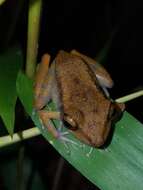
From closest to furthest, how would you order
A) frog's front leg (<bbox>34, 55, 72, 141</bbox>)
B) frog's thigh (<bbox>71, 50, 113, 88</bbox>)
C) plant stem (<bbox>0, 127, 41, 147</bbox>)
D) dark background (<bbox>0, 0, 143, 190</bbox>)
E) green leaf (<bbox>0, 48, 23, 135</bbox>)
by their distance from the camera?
green leaf (<bbox>0, 48, 23, 135</bbox>), plant stem (<bbox>0, 127, 41, 147</bbox>), frog's front leg (<bbox>34, 55, 72, 141</bbox>), frog's thigh (<bbox>71, 50, 113, 88</bbox>), dark background (<bbox>0, 0, 143, 190</bbox>)

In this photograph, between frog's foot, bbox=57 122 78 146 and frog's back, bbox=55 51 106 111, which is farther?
frog's back, bbox=55 51 106 111

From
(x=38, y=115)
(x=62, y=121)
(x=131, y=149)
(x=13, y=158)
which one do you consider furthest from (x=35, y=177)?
(x=131, y=149)

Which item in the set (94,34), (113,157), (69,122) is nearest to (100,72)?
Answer: (69,122)

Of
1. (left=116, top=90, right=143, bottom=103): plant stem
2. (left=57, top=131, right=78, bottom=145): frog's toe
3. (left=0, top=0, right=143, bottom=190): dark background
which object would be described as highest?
(left=116, top=90, right=143, bottom=103): plant stem

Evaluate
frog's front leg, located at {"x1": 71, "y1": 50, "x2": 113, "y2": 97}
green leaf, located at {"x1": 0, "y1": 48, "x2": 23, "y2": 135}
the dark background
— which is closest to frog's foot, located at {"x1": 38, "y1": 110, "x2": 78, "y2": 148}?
green leaf, located at {"x1": 0, "y1": 48, "x2": 23, "y2": 135}

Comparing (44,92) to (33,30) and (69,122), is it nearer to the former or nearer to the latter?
(69,122)

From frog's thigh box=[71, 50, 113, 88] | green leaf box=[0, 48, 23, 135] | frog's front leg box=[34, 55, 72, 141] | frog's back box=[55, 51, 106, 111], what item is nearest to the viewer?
green leaf box=[0, 48, 23, 135]

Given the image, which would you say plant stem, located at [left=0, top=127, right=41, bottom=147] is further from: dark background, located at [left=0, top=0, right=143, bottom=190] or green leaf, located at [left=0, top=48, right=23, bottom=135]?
dark background, located at [left=0, top=0, right=143, bottom=190]

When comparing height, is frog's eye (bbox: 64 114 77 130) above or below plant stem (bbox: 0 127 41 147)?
below
